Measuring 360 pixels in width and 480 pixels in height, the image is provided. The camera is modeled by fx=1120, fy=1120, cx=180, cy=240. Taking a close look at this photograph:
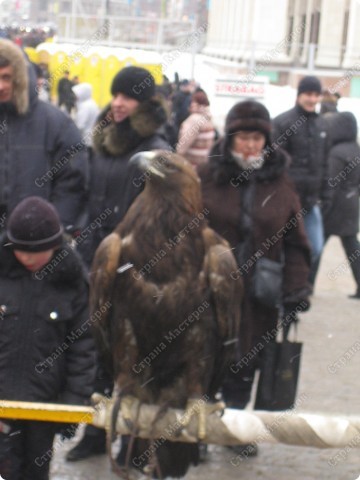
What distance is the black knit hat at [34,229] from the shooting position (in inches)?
177

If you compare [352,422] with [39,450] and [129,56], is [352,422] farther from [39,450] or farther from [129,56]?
[129,56]

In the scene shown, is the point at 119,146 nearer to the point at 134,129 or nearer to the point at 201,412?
the point at 134,129

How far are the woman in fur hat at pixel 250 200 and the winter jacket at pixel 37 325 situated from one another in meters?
1.17

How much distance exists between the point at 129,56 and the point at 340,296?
17962mm

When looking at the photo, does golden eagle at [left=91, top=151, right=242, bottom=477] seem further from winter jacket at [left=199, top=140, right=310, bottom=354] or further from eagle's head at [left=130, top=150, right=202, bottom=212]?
winter jacket at [left=199, top=140, right=310, bottom=354]

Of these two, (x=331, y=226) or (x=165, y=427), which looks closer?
(x=165, y=427)

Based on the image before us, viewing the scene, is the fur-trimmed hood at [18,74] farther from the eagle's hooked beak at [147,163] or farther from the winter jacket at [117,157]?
the eagle's hooked beak at [147,163]

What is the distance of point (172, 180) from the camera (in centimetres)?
446

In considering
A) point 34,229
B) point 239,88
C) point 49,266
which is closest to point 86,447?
point 49,266

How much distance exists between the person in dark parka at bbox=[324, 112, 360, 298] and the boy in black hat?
581cm

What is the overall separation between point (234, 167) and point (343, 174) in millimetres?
4821

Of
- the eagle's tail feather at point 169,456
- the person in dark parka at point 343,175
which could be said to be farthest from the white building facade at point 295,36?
the eagle's tail feather at point 169,456

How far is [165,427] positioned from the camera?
3963 mm

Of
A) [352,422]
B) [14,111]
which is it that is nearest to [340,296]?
[14,111]
